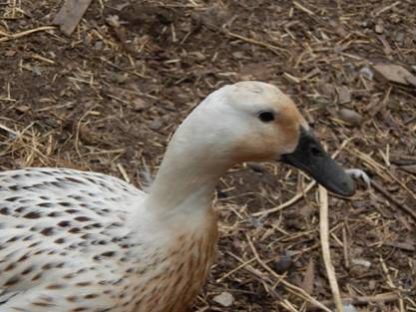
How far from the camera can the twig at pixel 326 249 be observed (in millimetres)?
3735

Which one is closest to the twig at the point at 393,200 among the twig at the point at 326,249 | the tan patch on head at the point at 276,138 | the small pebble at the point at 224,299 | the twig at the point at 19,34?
the twig at the point at 326,249

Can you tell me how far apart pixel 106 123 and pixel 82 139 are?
155 millimetres

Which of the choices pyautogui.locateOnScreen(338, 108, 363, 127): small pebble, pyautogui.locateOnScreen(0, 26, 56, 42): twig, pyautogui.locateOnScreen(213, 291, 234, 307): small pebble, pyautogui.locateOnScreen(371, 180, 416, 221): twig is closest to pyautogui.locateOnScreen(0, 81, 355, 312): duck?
pyautogui.locateOnScreen(213, 291, 234, 307): small pebble

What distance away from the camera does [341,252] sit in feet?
13.0

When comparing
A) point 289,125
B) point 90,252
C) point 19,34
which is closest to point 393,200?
point 289,125

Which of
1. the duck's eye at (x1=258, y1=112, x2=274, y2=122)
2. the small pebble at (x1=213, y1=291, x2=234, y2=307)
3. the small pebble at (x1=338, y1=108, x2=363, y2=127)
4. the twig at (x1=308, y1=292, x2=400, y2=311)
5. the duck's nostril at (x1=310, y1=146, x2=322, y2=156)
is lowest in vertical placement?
the twig at (x1=308, y1=292, x2=400, y2=311)

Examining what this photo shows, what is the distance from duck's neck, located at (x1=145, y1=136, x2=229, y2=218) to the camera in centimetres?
296

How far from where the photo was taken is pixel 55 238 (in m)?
3.12

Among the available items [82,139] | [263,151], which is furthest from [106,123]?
[263,151]

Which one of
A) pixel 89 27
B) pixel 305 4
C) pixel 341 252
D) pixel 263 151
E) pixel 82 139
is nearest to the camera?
pixel 263 151

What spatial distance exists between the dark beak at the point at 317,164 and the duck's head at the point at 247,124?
2 centimetres

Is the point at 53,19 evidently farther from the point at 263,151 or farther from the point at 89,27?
the point at 263,151

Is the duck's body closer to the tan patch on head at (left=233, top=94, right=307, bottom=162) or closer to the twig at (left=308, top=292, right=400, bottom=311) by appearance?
the tan patch on head at (left=233, top=94, right=307, bottom=162)

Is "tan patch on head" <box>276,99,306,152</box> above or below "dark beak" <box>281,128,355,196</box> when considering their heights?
above
